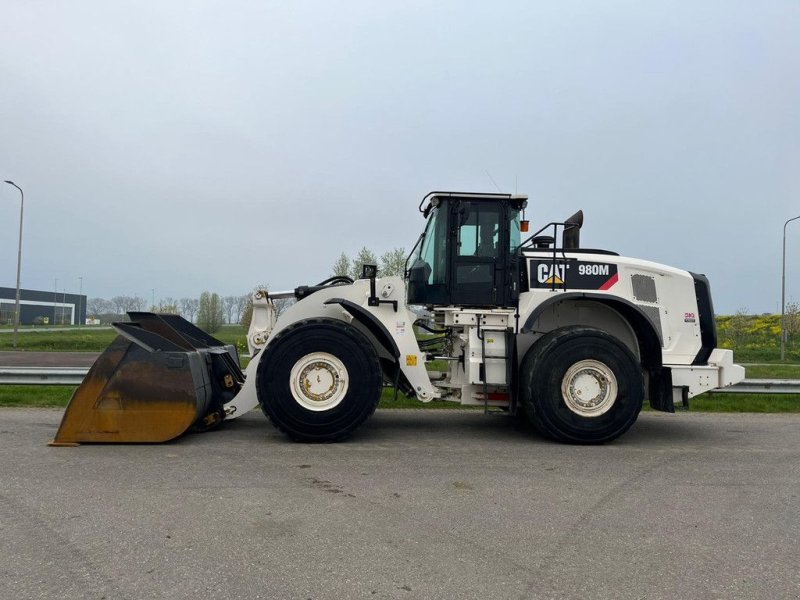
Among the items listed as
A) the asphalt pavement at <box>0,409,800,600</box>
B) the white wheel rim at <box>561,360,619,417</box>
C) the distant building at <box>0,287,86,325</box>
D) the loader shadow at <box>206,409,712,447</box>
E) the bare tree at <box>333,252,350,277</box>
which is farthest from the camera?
the distant building at <box>0,287,86,325</box>

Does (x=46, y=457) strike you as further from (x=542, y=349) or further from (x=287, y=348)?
(x=542, y=349)

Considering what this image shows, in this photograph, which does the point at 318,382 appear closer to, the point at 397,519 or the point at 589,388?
the point at 397,519

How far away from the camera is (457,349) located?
689cm

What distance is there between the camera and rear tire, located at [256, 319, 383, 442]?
6.20 metres

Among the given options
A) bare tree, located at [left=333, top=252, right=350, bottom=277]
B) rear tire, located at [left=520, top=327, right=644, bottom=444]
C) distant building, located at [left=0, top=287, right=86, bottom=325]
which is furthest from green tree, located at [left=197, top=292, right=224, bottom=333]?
distant building, located at [left=0, top=287, right=86, bottom=325]

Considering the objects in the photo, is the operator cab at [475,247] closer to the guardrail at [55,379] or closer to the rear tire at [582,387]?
the rear tire at [582,387]

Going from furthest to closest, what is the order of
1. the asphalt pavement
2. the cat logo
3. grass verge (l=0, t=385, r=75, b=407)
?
grass verge (l=0, t=385, r=75, b=407)
the cat logo
the asphalt pavement

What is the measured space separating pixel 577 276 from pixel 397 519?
3.82 metres

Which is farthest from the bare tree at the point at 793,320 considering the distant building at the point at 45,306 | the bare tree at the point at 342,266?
the distant building at the point at 45,306

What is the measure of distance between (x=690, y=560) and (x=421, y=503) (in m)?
1.75

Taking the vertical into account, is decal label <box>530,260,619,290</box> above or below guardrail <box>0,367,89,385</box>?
above

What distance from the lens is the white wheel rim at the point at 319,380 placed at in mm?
6262

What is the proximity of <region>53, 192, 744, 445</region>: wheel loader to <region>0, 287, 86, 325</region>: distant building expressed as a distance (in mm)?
79932

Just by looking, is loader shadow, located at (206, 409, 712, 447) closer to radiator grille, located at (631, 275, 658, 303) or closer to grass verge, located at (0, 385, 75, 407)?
radiator grille, located at (631, 275, 658, 303)
